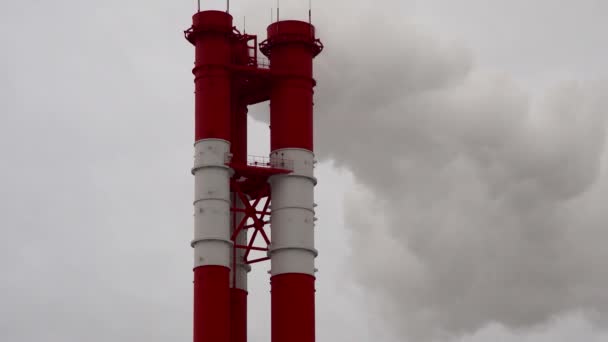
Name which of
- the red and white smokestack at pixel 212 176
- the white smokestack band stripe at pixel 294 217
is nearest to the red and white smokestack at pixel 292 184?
the white smokestack band stripe at pixel 294 217

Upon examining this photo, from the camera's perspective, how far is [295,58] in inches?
6240

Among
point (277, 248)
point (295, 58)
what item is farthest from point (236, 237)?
point (295, 58)

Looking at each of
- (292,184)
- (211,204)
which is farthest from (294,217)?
(211,204)

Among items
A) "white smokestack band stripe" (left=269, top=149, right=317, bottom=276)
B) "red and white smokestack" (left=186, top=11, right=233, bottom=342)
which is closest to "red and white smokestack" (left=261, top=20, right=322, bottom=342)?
"white smokestack band stripe" (left=269, top=149, right=317, bottom=276)

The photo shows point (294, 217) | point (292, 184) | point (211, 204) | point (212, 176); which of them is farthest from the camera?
point (292, 184)

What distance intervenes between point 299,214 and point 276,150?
19.2 ft

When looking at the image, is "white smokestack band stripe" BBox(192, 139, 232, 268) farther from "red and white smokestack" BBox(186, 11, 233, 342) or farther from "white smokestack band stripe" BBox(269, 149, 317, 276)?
"white smokestack band stripe" BBox(269, 149, 317, 276)

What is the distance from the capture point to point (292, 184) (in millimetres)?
155375

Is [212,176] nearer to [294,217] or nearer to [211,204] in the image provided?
[211,204]

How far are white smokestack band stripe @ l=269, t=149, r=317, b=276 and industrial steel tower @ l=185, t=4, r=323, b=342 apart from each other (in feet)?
0.27

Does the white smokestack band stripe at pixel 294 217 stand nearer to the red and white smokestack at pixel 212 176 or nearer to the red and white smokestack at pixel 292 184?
the red and white smokestack at pixel 292 184

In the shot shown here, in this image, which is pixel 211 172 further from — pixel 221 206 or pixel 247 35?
pixel 247 35

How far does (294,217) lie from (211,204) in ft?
23.7

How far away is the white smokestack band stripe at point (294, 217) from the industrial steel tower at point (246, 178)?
0.27ft
